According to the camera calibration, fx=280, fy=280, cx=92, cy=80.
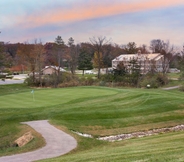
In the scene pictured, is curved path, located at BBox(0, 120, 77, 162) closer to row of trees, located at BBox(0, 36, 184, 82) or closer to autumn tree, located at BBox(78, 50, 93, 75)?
row of trees, located at BBox(0, 36, 184, 82)

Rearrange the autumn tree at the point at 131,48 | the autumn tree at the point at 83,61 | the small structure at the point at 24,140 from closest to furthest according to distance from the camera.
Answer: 1. the small structure at the point at 24,140
2. the autumn tree at the point at 83,61
3. the autumn tree at the point at 131,48

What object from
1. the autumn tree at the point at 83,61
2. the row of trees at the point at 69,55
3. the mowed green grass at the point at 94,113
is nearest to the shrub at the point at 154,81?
the row of trees at the point at 69,55

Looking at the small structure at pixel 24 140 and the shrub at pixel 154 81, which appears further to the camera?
the shrub at pixel 154 81

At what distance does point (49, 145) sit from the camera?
12.3 m

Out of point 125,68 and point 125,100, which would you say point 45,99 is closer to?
point 125,100

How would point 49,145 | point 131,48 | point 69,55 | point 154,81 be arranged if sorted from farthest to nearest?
point 131,48 < point 69,55 < point 154,81 < point 49,145

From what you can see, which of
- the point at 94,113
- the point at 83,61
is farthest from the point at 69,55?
the point at 94,113

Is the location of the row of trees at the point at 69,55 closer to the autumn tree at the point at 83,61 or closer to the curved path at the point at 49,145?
the autumn tree at the point at 83,61

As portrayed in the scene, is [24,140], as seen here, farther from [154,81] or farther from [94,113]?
[154,81]

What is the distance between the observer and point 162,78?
47156 mm

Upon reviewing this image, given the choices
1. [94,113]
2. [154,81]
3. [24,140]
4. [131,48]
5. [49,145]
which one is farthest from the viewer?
[131,48]

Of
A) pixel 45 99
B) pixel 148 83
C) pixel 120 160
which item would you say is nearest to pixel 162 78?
pixel 148 83

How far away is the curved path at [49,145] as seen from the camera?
1058cm

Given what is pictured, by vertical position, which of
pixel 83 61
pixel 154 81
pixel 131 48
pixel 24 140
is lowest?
pixel 24 140
